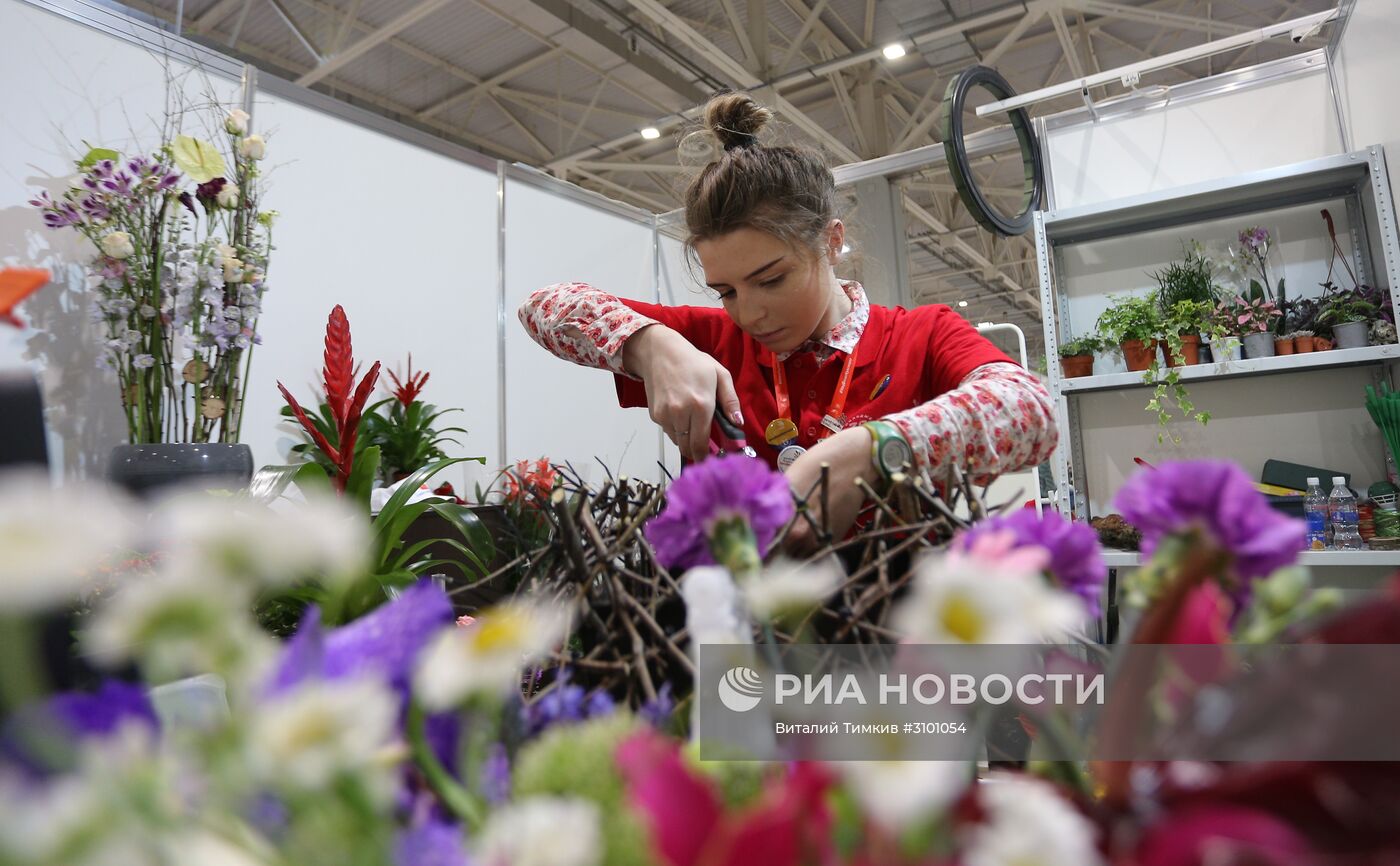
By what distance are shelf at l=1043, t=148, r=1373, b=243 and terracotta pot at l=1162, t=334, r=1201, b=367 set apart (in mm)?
434

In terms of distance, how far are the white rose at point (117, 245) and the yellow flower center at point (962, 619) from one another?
5.71ft

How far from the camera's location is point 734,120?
1248mm

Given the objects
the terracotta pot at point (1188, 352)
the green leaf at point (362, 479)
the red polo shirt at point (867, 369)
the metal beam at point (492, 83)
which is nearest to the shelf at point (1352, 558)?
the terracotta pot at point (1188, 352)

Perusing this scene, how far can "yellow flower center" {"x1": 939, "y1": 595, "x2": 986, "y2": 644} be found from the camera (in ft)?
0.35

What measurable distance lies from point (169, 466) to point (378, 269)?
37.0 inches

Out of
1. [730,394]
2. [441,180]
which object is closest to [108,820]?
[730,394]

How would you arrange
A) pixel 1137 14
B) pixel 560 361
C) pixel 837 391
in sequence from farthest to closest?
pixel 1137 14 → pixel 560 361 → pixel 837 391

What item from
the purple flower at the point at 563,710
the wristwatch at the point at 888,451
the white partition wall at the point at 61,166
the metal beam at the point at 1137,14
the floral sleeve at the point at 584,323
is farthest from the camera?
the metal beam at the point at 1137,14

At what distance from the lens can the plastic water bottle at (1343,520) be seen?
2.04 metres

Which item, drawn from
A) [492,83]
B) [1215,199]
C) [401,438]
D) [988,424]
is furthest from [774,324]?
[492,83]

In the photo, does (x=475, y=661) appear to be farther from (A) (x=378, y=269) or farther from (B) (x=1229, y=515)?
(A) (x=378, y=269)

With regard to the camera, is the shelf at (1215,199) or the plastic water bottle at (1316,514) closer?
the plastic water bottle at (1316,514)

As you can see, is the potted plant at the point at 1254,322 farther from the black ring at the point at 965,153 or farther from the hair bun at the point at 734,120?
the hair bun at the point at 734,120

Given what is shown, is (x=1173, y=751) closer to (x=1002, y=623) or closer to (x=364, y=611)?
(x=1002, y=623)
